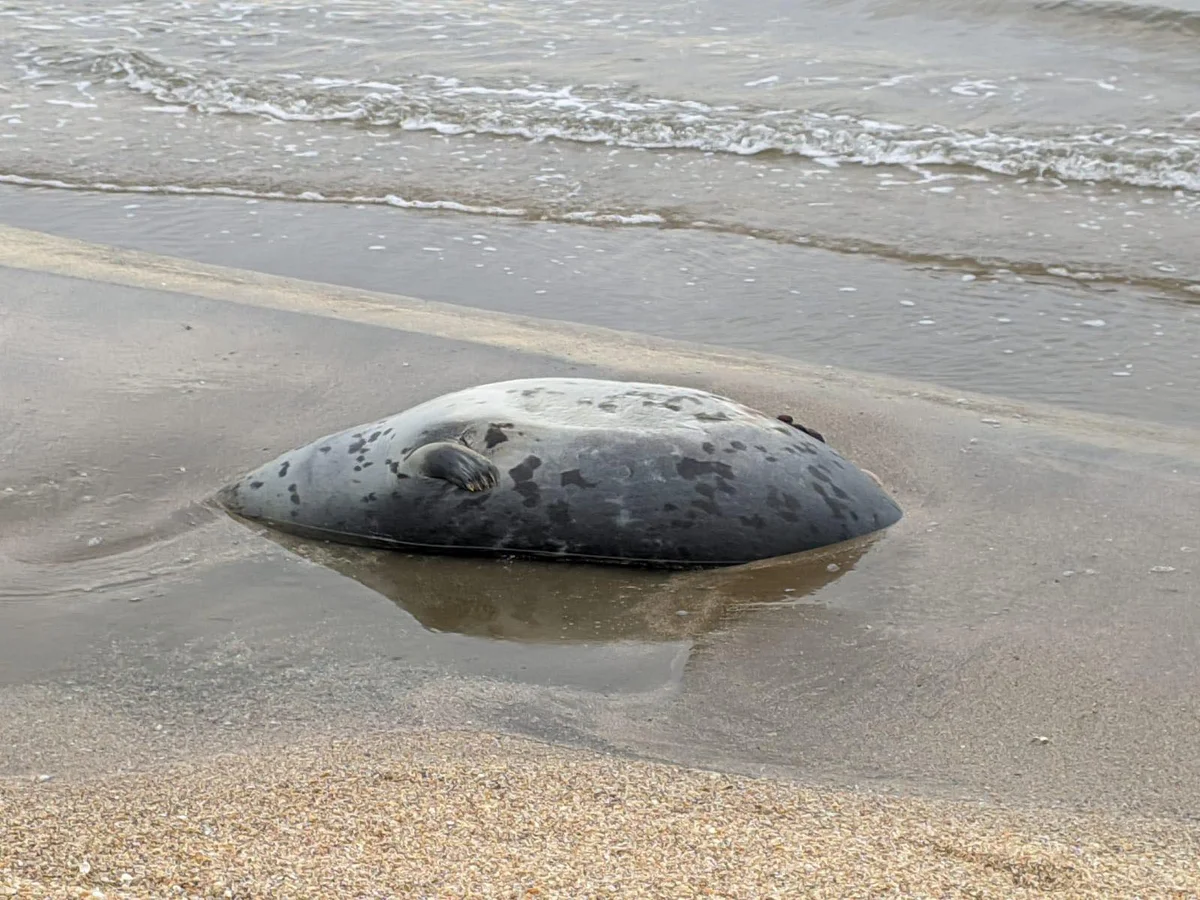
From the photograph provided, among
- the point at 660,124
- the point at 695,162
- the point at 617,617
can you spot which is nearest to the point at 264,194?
the point at 695,162

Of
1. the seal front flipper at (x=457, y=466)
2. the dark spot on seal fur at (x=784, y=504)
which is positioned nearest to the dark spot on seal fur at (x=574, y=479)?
the seal front flipper at (x=457, y=466)

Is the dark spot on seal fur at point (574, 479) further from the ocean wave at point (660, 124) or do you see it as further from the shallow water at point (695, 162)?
the ocean wave at point (660, 124)

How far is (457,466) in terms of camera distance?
13.6 feet

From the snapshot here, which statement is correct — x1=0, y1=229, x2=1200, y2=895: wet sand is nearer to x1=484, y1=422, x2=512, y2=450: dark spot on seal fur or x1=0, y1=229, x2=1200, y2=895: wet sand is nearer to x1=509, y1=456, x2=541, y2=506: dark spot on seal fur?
x1=509, y1=456, x2=541, y2=506: dark spot on seal fur

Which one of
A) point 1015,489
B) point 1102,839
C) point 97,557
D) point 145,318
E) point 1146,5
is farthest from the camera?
point 1146,5

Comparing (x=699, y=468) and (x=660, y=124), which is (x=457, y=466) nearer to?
(x=699, y=468)

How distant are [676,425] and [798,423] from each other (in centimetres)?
98

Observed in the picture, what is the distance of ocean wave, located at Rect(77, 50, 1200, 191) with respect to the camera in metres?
9.46

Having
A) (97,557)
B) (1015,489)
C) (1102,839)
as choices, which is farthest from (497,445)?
(1102,839)

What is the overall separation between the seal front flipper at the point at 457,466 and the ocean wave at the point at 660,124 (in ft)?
20.0

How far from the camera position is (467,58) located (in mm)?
12727

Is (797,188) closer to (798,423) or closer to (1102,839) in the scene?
(798,423)

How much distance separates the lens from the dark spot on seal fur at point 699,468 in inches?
166

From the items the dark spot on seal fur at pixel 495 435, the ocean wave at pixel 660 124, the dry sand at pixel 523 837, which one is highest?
the ocean wave at pixel 660 124
